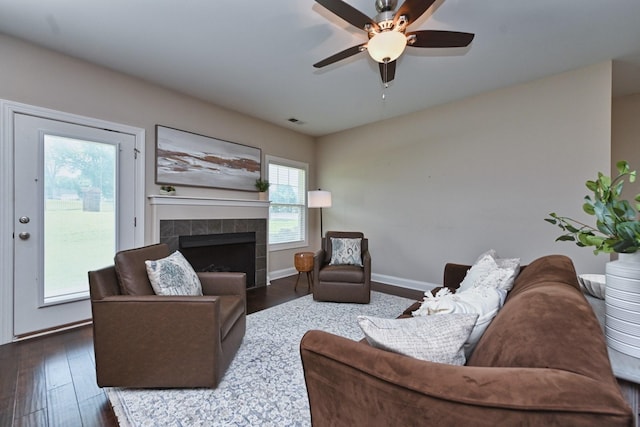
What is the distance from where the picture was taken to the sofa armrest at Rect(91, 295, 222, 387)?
5.36 ft

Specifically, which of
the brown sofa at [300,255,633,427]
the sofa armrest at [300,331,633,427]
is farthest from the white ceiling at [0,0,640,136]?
the sofa armrest at [300,331,633,427]

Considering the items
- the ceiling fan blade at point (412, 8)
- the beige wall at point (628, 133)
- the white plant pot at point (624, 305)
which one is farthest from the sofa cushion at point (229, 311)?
the beige wall at point (628, 133)

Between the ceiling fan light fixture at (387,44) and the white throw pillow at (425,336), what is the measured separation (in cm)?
168

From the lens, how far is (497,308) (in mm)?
1188

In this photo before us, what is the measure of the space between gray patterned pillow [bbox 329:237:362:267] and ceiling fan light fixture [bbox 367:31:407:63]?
2.39 m

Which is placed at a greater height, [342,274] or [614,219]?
[614,219]

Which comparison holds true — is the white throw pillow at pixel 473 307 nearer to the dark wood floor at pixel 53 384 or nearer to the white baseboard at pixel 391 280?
the dark wood floor at pixel 53 384

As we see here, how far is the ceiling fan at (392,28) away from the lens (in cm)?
167

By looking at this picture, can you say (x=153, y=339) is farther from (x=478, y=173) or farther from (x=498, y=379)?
(x=478, y=173)

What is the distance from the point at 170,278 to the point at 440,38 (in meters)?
2.58

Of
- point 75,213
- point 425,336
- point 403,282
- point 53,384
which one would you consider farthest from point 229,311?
point 403,282

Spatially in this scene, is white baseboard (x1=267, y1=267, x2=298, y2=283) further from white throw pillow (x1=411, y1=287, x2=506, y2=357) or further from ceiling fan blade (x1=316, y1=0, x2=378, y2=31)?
ceiling fan blade (x1=316, y1=0, x2=378, y2=31)

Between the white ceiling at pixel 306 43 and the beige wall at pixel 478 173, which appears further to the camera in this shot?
the beige wall at pixel 478 173

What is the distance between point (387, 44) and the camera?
5.74 ft
